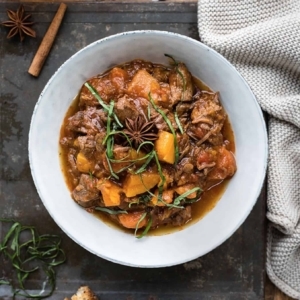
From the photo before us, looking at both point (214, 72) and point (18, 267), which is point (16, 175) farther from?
point (214, 72)

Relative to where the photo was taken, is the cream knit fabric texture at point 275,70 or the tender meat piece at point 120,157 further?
the cream knit fabric texture at point 275,70

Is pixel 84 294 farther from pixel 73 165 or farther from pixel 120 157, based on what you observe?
pixel 120 157

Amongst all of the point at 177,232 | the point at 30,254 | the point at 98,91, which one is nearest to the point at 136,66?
the point at 98,91

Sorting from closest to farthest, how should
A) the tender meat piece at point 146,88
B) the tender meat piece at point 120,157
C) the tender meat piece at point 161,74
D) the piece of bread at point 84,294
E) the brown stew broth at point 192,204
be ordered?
the tender meat piece at point 120,157 < the tender meat piece at point 146,88 < the tender meat piece at point 161,74 < the brown stew broth at point 192,204 < the piece of bread at point 84,294

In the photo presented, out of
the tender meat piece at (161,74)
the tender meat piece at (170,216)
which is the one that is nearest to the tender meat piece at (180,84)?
the tender meat piece at (161,74)

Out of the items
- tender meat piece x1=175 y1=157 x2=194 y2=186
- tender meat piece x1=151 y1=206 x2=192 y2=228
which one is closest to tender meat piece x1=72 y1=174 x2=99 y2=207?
tender meat piece x1=151 y1=206 x2=192 y2=228

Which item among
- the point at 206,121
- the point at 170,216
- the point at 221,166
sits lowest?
the point at 170,216

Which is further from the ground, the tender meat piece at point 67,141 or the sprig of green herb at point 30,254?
the tender meat piece at point 67,141

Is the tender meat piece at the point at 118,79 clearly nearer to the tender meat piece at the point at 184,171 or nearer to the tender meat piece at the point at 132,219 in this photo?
the tender meat piece at the point at 184,171
